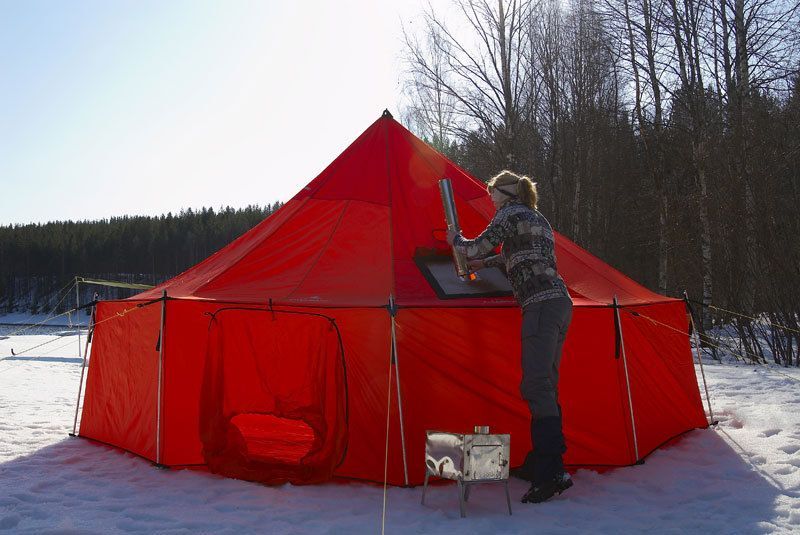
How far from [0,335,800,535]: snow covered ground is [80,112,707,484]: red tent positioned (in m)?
0.19

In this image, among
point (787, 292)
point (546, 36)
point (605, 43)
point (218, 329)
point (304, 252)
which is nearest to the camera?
point (218, 329)

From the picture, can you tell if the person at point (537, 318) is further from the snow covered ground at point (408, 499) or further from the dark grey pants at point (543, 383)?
the snow covered ground at point (408, 499)

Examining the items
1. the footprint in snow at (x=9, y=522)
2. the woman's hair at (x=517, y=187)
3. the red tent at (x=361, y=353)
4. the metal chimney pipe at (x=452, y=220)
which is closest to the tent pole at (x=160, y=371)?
the red tent at (x=361, y=353)

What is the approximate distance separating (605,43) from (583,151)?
142 inches

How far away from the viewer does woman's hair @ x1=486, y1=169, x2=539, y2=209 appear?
3789 millimetres

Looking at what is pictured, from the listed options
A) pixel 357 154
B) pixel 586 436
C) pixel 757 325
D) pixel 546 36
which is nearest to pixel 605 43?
pixel 546 36

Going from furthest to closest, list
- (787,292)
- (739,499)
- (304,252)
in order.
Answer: (787,292)
(304,252)
(739,499)

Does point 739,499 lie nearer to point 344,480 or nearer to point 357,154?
point 344,480

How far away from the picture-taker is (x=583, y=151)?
17500 millimetres

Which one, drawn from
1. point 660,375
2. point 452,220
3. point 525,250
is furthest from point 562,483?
point 452,220

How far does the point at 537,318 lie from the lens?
11.6 ft

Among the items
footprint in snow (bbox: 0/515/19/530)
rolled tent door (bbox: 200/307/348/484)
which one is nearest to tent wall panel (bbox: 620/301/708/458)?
rolled tent door (bbox: 200/307/348/484)

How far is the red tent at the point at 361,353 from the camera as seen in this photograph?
3.93 meters

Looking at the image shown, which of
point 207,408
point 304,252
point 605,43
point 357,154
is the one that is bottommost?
point 207,408
